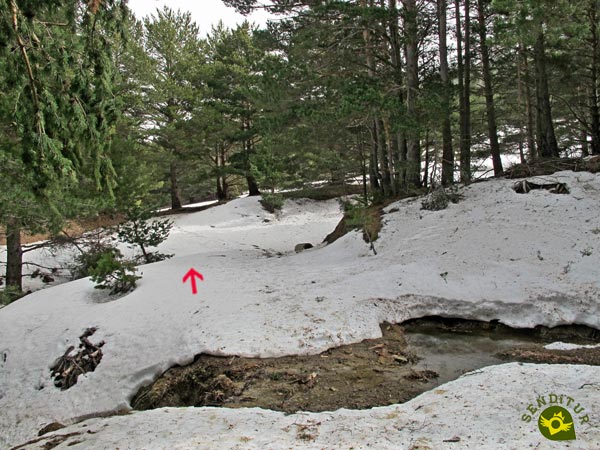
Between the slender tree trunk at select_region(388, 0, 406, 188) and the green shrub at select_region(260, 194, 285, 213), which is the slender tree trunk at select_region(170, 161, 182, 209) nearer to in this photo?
the green shrub at select_region(260, 194, 285, 213)

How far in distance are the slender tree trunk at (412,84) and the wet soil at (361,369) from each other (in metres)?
5.30

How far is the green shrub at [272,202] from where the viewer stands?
20438 millimetres

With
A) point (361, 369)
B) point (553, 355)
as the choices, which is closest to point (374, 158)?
point (553, 355)

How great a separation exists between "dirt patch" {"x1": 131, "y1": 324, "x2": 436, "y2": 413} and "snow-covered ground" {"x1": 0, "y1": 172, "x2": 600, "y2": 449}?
0.26 meters

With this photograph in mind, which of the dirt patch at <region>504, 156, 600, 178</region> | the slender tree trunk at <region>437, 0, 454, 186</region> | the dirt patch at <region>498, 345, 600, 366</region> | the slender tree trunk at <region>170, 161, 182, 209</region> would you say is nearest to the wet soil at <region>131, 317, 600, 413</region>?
the dirt patch at <region>498, 345, 600, 366</region>

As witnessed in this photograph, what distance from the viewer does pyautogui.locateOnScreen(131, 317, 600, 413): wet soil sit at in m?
3.87

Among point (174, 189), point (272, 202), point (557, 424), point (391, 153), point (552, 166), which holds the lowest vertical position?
point (557, 424)

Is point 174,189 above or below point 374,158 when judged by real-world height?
below

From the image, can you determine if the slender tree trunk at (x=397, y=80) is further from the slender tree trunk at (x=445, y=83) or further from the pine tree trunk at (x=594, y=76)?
the pine tree trunk at (x=594, y=76)

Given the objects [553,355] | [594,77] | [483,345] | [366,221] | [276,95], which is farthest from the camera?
[594,77]

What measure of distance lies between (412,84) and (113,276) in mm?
9049

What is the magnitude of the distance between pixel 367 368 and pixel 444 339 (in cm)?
150

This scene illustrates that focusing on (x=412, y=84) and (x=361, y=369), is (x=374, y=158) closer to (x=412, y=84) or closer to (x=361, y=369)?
(x=412, y=84)

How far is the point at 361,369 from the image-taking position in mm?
4406
